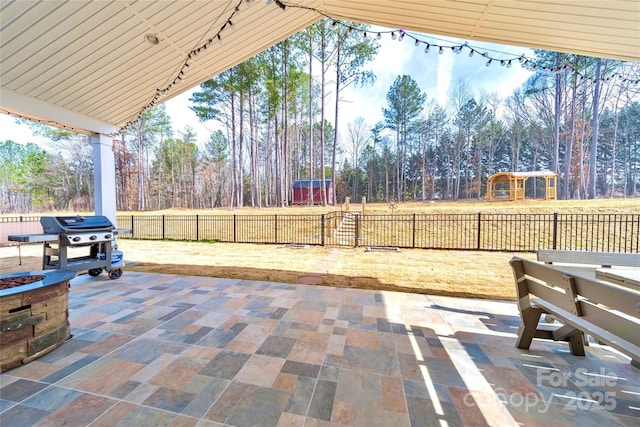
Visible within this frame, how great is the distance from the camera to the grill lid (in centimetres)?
359

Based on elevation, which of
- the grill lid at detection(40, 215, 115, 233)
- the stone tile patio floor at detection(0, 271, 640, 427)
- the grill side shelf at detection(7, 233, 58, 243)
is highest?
the grill lid at detection(40, 215, 115, 233)

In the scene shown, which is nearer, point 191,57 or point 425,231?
point 191,57

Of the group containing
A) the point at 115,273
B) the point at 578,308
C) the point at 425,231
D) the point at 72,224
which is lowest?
the point at 115,273

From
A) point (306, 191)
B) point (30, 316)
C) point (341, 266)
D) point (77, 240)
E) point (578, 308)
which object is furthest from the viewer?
point (306, 191)

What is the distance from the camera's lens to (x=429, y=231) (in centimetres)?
823

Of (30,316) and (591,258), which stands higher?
(591,258)

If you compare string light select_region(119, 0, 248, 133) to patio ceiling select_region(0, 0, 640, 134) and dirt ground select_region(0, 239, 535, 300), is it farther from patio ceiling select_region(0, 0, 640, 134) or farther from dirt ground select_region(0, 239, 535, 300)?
dirt ground select_region(0, 239, 535, 300)

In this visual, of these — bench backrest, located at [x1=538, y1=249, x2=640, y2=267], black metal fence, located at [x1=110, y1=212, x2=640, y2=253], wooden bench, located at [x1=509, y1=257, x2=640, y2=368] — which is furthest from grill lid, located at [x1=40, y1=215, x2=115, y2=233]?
bench backrest, located at [x1=538, y1=249, x2=640, y2=267]

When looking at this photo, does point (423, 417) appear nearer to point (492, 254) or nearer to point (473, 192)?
point (492, 254)

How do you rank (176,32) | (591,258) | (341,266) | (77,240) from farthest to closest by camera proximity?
(341,266), (77,240), (176,32), (591,258)

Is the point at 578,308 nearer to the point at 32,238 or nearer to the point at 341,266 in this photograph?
the point at 341,266

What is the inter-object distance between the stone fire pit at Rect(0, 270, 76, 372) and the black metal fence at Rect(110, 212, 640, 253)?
240 inches

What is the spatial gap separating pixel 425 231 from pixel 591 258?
549cm

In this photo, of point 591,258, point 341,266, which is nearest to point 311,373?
point 591,258
